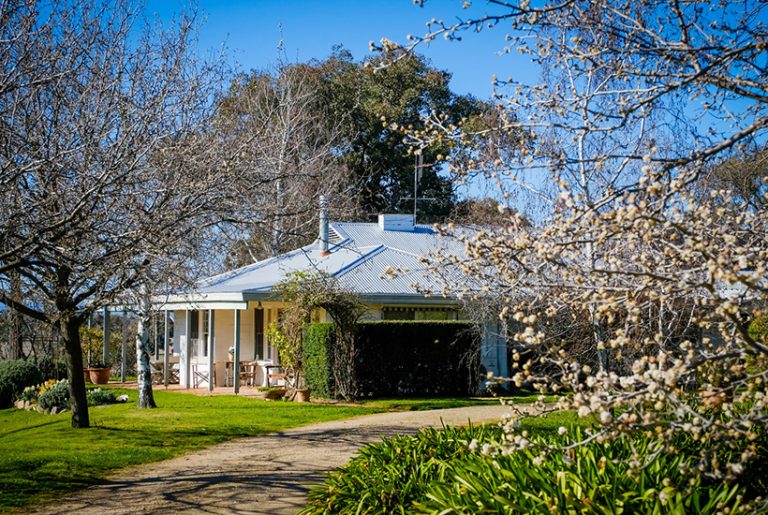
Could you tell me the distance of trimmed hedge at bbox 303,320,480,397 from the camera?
19266 millimetres

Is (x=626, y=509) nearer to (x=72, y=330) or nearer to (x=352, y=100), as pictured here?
(x=72, y=330)

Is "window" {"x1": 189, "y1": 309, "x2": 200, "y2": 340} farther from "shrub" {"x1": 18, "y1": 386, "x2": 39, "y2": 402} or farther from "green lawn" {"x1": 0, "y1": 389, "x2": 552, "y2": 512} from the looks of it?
"shrub" {"x1": 18, "y1": 386, "x2": 39, "y2": 402}

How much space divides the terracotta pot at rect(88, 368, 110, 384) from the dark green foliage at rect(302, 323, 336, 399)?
29.4 feet

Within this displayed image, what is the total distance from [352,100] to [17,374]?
20.7 meters

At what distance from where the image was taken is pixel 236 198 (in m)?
9.31

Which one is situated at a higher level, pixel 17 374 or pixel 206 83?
pixel 206 83

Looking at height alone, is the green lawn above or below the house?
below

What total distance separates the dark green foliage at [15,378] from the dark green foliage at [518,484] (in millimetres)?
15383

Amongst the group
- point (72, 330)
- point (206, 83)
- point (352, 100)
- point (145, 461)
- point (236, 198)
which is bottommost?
point (145, 461)

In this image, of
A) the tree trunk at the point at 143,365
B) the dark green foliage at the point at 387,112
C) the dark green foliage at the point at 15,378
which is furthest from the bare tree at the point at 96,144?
the dark green foliage at the point at 387,112

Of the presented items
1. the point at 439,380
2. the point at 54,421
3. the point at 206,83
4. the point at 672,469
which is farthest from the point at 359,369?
the point at 672,469

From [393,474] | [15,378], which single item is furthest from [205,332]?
[393,474]

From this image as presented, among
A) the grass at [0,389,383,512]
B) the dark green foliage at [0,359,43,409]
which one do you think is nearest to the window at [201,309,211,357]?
the grass at [0,389,383,512]

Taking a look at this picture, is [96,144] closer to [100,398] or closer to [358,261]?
[100,398]
